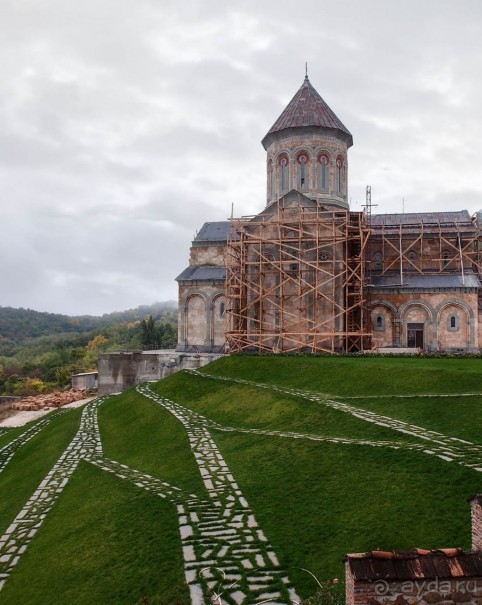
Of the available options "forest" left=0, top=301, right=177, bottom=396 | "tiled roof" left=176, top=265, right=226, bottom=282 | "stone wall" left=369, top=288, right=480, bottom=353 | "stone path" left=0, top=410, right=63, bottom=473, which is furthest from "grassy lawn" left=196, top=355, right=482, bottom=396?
"forest" left=0, top=301, right=177, bottom=396

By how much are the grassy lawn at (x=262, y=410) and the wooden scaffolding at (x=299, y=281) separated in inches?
283

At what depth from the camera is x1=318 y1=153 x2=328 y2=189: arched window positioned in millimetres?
33500

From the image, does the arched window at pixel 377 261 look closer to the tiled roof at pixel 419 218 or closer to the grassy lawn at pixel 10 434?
the tiled roof at pixel 419 218

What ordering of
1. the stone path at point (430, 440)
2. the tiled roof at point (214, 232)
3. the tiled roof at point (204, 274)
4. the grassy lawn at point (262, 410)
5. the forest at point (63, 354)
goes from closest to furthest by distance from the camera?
the stone path at point (430, 440) → the grassy lawn at point (262, 410) → the tiled roof at point (204, 274) → the tiled roof at point (214, 232) → the forest at point (63, 354)

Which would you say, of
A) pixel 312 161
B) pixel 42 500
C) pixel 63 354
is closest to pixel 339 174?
pixel 312 161

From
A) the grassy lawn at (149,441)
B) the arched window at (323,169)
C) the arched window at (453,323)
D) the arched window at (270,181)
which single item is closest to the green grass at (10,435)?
the grassy lawn at (149,441)

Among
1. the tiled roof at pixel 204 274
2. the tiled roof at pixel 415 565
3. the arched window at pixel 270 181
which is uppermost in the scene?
the arched window at pixel 270 181

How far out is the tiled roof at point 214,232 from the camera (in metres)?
38.0

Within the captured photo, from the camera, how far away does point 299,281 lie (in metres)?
28.6

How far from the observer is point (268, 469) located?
11.8m

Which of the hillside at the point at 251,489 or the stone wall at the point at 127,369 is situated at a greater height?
the stone wall at the point at 127,369

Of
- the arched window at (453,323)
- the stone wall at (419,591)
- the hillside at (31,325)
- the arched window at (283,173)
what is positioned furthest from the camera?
the hillside at (31,325)

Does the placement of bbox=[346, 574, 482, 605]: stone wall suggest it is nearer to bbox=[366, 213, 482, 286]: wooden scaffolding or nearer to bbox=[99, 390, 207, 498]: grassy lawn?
bbox=[99, 390, 207, 498]: grassy lawn

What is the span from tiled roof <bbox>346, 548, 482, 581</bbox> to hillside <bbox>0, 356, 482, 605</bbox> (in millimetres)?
2445
